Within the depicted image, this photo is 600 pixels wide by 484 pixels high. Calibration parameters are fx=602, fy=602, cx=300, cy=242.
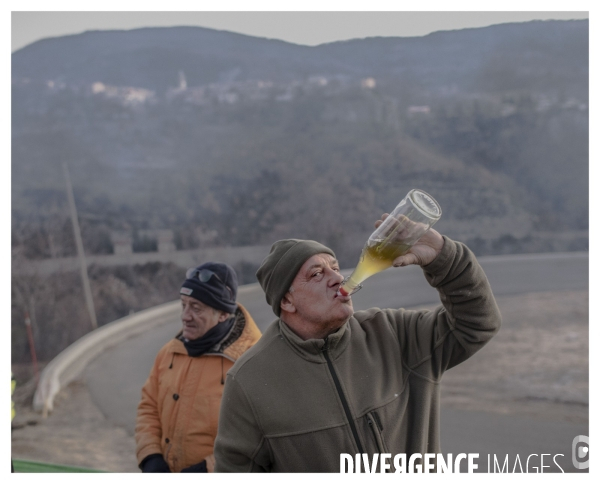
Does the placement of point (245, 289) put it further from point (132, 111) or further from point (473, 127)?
point (473, 127)

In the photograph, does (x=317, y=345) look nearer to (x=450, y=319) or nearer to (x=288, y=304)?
(x=288, y=304)

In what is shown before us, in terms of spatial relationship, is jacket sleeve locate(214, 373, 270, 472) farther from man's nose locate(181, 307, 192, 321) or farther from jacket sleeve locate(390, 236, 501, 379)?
man's nose locate(181, 307, 192, 321)

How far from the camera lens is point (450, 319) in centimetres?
154

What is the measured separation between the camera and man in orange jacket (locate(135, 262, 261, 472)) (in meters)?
2.18

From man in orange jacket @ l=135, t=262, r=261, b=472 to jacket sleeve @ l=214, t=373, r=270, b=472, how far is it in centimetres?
67

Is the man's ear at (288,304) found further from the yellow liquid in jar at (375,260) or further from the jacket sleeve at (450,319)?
the jacket sleeve at (450,319)

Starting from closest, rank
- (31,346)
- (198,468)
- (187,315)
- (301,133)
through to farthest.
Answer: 1. (198,468)
2. (187,315)
3. (31,346)
4. (301,133)

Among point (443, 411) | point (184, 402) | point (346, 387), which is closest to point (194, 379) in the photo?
point (184, 402)

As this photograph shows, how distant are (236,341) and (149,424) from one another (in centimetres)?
46

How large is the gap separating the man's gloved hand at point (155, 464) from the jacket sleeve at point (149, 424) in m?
0.01

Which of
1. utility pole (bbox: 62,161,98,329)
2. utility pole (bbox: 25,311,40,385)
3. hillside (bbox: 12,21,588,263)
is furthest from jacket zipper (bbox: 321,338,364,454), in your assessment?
hillside (bbox: 12,21,588,263)

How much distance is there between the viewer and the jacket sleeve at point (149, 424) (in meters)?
2.24

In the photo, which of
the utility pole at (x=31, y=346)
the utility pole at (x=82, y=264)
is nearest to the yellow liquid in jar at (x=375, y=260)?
the utility pole at (x=31, y=346)
